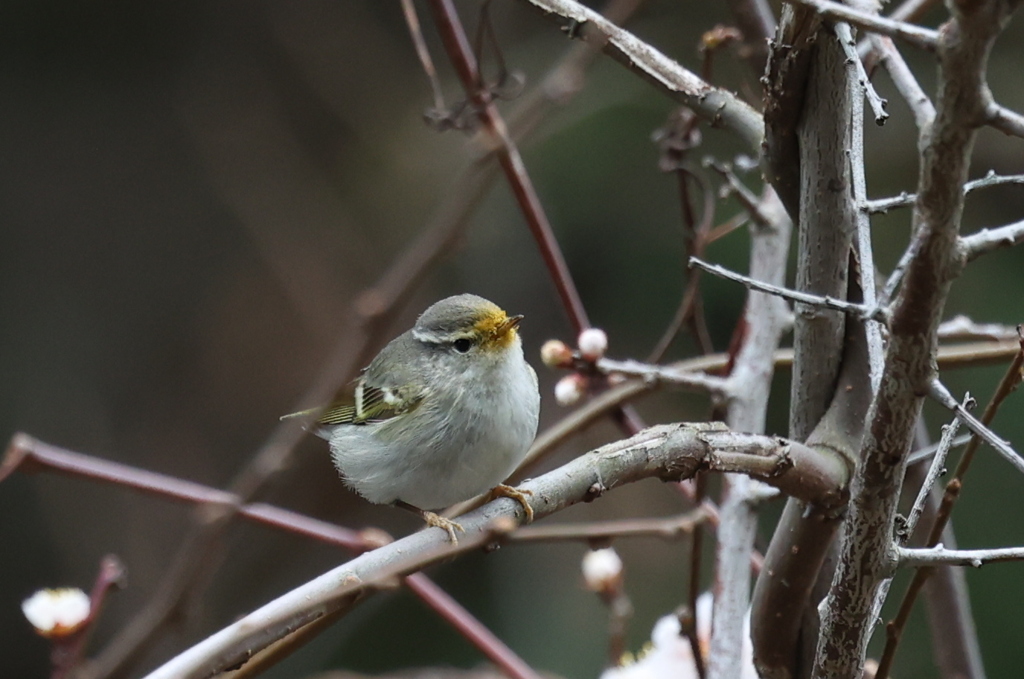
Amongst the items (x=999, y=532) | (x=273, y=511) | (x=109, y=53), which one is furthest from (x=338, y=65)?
(x=273, y=511)

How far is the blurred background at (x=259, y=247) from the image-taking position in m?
3.61

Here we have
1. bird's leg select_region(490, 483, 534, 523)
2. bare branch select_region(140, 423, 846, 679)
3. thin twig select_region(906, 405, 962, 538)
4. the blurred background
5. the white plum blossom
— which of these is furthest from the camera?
the blurred background

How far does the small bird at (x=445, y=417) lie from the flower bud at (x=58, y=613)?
0.53 meters

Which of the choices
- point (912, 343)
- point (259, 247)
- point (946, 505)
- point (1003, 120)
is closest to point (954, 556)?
point (946, 505)

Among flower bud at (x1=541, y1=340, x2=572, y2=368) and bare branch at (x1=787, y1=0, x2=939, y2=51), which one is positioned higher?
flower bud at (x1=541, y1=340, x2=572, y2=368)

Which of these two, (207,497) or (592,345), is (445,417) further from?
(207,497)

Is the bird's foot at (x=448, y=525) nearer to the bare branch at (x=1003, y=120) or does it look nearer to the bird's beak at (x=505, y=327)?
the bird's beak at (x=505, y=327)

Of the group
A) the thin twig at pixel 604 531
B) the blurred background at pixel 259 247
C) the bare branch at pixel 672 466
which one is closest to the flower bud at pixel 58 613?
the bare branch at pixel 672 466

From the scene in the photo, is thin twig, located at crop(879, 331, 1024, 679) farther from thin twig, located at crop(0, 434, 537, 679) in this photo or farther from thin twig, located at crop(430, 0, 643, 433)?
thin twig, located at crop(430, 0, 643, 433)

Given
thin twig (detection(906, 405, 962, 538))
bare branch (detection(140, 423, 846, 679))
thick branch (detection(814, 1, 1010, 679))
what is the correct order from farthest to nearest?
1. bare branch (detection(140, 423, 846, 679))
2. thin twig (detection(906, 405, 962, 538))
3. thick branch (detection(814, 1, 1010, 679))

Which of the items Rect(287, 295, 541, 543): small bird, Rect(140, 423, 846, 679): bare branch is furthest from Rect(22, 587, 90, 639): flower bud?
Rect(287, 295, 541, 543): small bird

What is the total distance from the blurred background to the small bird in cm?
191

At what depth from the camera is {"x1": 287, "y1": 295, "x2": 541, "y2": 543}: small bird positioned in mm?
1422

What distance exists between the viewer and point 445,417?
58.9 inches
